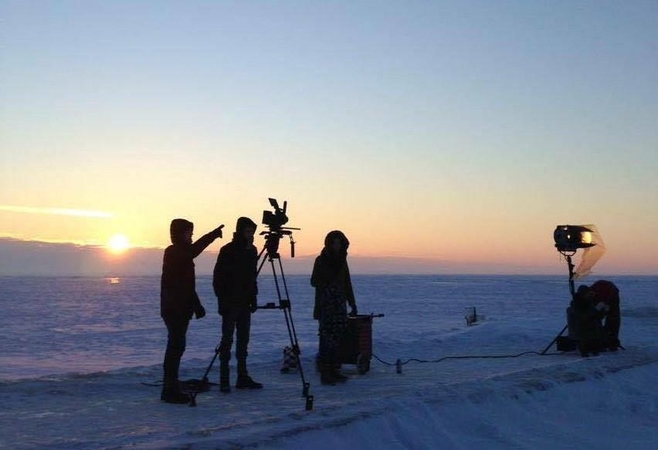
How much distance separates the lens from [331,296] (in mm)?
7285

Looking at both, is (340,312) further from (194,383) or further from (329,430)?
(329,430)

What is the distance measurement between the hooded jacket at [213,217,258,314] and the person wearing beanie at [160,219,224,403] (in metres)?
0.52

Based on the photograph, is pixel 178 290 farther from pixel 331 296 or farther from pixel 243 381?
pixel 331 296

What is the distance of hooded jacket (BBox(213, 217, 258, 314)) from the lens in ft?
21.6

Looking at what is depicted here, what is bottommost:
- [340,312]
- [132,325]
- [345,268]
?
[132,325]

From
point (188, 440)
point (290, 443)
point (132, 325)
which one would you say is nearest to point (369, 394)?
point (290, 443)

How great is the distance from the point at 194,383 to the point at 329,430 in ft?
8.95

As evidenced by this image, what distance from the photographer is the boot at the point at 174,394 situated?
6059 mm

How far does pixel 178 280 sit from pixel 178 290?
90 mm

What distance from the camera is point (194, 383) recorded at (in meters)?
6.86

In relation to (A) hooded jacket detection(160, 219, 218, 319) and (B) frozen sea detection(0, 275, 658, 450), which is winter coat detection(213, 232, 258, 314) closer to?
(A) hooded jacket detection(160, 219, 218, 319)

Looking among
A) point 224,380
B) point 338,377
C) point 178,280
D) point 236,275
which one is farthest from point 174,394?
point 338,377

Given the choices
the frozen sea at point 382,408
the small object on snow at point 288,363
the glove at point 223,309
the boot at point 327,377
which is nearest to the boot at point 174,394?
the frozen sea at point 382,408

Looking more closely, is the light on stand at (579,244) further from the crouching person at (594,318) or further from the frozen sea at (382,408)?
the frozen sea at (382,408)
